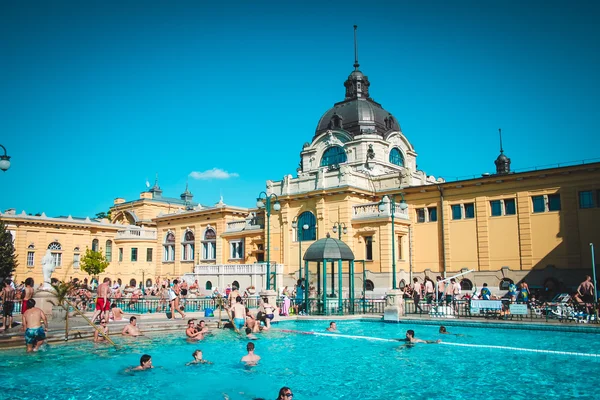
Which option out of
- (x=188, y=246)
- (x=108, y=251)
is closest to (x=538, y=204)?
(x=188, y=246)

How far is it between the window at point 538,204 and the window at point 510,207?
1.15m

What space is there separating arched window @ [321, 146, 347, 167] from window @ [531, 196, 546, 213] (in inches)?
671

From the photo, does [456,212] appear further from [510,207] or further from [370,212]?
[370,212]

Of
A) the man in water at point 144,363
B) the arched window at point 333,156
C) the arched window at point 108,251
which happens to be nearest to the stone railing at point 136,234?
the arched window at point 108,251

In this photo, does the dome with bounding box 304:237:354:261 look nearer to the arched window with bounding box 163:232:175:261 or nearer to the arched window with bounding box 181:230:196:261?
the arched window with bounding box 181:230:196:261

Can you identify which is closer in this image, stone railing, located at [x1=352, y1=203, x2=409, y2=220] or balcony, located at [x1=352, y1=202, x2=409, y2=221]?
balcony, located at [x1=352, y1=202, x2=409, y2=221]

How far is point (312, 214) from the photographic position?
38875mm

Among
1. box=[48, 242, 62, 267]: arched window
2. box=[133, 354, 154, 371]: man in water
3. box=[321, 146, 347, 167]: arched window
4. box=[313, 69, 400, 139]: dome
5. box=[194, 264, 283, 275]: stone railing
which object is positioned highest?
box=[313, 69, 400, 139]: dome

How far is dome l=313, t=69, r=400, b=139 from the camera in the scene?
146 feet

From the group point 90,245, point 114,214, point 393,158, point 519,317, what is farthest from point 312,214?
point 114,214

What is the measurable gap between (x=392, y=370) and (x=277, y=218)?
28352 mm

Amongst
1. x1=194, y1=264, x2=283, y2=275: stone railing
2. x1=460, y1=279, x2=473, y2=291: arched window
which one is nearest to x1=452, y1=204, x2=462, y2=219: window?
x1=460, y1=279, x2=473, y2=291: arched window

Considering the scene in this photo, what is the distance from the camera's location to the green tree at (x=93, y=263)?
5116 cm

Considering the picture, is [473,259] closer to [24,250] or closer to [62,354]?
[62,354]
